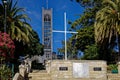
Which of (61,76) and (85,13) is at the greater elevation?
(85,13)

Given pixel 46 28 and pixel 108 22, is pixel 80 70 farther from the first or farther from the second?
pixel 46 28

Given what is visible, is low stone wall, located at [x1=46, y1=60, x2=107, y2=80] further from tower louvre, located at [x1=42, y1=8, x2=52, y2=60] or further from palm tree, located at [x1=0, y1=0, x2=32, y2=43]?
tower louvre, located at [x1=42, y1=8, x2=52, y2=60]

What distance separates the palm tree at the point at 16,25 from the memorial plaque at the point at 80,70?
10255mm

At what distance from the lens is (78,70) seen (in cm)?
2828

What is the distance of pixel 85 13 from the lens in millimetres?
46594

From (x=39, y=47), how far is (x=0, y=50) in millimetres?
47524

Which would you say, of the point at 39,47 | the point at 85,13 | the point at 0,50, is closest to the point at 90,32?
the point at 85,13

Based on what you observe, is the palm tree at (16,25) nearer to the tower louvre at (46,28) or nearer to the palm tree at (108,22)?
the palm tree at (108,22)

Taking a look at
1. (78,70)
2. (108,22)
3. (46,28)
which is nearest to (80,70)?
(78,70)

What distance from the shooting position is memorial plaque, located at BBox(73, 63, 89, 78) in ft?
92.6

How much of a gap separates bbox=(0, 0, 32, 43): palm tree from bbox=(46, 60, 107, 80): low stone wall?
9267 mm

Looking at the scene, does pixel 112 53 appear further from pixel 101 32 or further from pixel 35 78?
pixel 35 78

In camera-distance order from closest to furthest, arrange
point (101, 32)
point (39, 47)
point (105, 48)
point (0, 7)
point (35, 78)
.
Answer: point (35, 78) → point (101, 32) → point (0, 7) → point (105, 48) → point (39, 47)

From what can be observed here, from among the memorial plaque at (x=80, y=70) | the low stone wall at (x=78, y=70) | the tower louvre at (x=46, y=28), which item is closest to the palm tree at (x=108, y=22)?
the low stone wall at (x=78, y=70)
